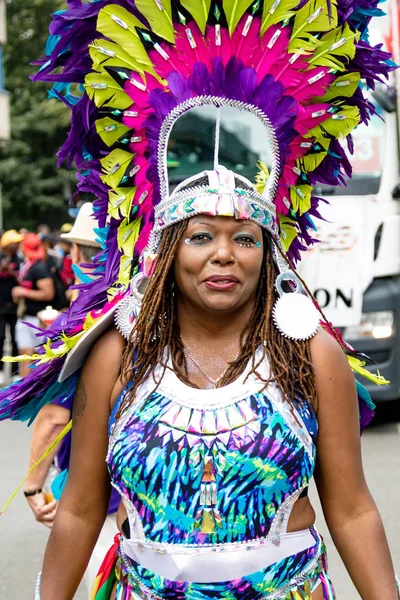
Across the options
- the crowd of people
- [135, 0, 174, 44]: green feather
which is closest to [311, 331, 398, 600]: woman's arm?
[135, 0, 174, 44]: green feather

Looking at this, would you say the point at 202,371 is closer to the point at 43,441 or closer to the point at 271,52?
the point at 271,52

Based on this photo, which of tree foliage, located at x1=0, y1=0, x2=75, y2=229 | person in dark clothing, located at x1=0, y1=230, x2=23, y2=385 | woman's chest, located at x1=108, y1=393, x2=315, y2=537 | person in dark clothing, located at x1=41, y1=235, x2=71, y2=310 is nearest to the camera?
woman's chest, located at x1=108, y1=393, x2=315, y2=537

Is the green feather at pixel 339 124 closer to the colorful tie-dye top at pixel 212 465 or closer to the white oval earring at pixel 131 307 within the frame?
the white oval earring at pixel 131 307

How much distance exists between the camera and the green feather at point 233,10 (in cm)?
238

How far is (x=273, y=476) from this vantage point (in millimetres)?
2230

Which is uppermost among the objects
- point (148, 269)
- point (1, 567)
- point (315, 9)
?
point (315, 9)

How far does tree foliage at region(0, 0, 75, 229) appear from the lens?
33.5m

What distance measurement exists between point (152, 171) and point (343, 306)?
222 inches

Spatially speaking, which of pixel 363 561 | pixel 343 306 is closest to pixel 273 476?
pixel 363 561

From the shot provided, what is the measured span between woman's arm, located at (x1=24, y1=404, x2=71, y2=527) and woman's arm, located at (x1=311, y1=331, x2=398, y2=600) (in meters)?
1.35

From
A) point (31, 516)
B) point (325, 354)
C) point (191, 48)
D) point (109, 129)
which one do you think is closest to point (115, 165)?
point (109, 129)

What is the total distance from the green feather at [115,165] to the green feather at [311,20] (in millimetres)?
498

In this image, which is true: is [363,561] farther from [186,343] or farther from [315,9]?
[315,9]

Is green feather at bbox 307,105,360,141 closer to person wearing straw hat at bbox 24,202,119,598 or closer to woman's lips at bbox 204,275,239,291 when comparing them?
woman's lips at bbox 204,275,239,291
